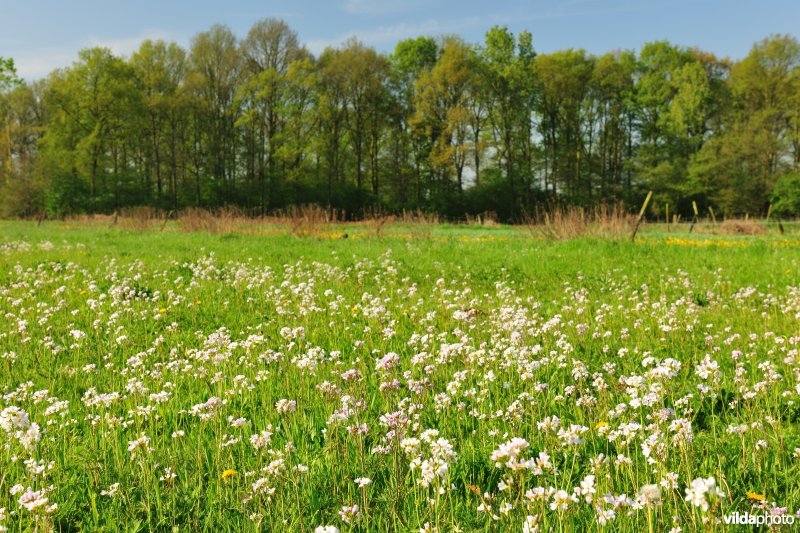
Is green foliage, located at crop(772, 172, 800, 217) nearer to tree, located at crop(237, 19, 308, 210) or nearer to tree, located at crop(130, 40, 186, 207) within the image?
tree, located at crop(237, 19, 308, 210)

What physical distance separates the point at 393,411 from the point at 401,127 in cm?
4891

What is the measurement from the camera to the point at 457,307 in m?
6.59

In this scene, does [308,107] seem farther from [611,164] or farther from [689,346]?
[689,346]

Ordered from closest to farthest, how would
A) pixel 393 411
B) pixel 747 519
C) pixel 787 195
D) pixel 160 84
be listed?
→ pixel 747 519 < pixel 393 411 < pixel 787 195 < pixel 160 84

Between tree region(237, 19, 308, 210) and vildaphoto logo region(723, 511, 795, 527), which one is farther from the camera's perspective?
tree region(237, 19, 308, 210)

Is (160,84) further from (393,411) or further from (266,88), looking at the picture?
(393,411)

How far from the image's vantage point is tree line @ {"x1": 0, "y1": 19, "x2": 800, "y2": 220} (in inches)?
1800

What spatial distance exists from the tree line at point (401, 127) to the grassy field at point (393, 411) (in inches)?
1585

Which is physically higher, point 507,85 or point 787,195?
point 507,85

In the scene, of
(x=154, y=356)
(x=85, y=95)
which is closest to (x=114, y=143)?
(x=85, y=95)

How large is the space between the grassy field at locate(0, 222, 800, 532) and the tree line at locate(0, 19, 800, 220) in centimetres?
4025

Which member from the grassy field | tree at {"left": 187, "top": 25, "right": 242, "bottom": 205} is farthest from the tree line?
the grassy field

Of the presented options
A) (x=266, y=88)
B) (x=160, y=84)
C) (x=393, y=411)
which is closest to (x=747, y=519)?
(x=393, y=411)

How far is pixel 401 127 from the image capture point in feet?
164
